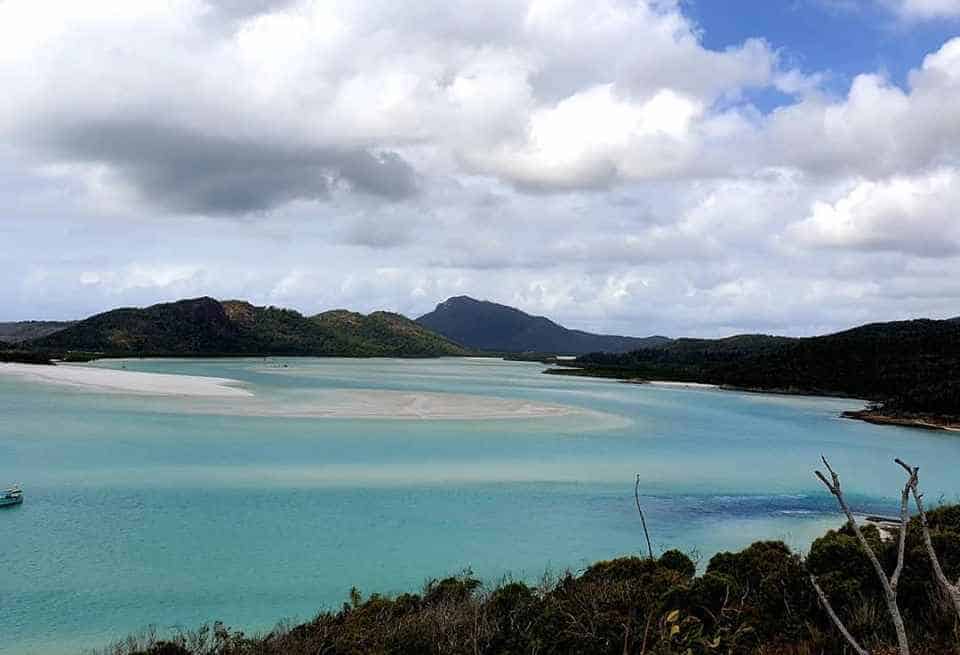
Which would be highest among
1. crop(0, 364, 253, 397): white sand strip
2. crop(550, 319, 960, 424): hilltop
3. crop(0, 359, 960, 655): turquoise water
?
crop(550, 319, 960, 424): hilltop

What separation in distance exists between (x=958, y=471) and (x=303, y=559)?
28225 millimetres

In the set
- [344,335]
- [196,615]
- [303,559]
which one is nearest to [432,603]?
[196,615]

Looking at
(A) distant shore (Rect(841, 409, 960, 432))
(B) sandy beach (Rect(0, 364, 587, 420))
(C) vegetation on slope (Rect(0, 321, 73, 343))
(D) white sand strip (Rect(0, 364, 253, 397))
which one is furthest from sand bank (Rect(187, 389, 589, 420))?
(C) vegetation on slope (Rect(0, 321, 73, 343))

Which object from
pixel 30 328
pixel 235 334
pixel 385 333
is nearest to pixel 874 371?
pixel 235 334

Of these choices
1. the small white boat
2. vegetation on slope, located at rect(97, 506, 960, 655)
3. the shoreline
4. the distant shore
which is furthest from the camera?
the shoreline

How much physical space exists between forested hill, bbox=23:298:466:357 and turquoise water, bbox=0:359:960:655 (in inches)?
3465

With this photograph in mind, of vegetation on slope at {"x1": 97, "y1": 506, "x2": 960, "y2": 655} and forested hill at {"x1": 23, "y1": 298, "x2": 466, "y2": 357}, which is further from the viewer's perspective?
forested hill at {"x1": 23, "y1": 298, "x2": 466, "y2": 357}

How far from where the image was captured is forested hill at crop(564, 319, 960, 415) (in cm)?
5532

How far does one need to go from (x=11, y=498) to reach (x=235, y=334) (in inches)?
5048

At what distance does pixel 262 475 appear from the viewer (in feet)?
69.1

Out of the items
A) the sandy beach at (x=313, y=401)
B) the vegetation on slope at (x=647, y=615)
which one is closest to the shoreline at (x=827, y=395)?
the sandy beach at (x=313, y=401)

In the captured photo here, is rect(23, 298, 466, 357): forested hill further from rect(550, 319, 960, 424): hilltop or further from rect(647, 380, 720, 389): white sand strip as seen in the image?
rect(647, 380, 720, 389): white sand strip

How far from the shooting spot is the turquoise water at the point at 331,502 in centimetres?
1182

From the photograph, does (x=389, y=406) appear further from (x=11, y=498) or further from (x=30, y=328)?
(x=30, y=328)
